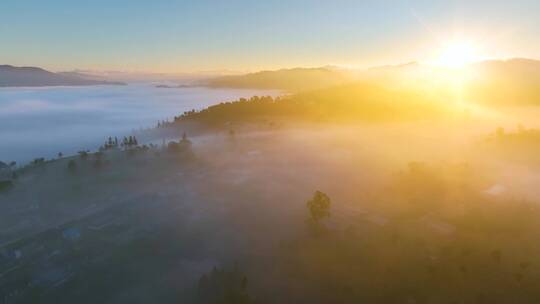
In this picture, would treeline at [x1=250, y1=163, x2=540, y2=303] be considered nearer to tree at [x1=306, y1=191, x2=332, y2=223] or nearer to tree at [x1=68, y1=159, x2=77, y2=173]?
tree at [x1=306, y1=191, x2=332, y2=223]

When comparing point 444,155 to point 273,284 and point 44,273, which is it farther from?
point 44,273

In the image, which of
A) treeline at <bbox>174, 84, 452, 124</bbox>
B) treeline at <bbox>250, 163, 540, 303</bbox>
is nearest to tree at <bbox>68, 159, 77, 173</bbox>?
treeline at <bbox>250, 163, 540, 303</bbox>

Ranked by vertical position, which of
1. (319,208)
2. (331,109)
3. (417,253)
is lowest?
(417,253)

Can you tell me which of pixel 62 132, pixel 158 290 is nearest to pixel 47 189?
pixel 158 290

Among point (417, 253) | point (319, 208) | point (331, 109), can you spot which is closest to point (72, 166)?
point (319, 208)

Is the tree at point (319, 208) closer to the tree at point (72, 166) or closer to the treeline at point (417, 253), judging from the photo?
the treeline at point (417, 253)

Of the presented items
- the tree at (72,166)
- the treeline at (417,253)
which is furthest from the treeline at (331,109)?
the treeline at (417,253)

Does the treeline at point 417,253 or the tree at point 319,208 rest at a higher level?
the tree at point 319,208

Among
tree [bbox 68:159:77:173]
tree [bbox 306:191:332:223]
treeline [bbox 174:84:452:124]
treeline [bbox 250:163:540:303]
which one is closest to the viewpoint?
treeline [bbox 250:163:540:303]

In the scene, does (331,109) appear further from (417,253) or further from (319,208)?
(417,253)

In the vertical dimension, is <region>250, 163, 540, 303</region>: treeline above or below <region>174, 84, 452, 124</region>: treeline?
below

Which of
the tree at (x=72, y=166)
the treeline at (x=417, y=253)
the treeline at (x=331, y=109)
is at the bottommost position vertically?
the treeline at (x=417, y=253)
